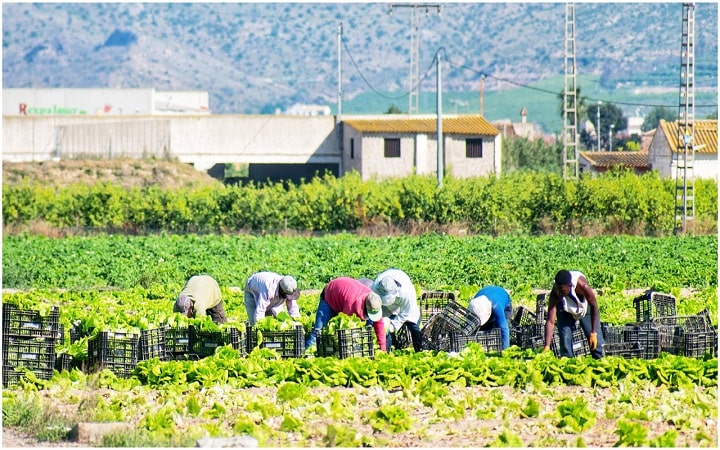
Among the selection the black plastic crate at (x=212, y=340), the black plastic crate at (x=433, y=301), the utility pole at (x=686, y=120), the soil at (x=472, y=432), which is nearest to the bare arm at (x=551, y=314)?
the soil at (x=472, y=432)

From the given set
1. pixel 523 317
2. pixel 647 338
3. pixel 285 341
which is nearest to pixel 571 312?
pixel 647 338

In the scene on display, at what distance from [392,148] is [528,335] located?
143 ft

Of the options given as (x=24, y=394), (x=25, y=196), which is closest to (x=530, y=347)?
(x=24, y=394)

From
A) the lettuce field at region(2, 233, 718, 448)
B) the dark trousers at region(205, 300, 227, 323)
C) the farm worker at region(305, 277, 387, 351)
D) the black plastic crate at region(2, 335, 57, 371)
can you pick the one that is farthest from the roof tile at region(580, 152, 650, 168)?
the black plastic crate at region(2, 335, 57, 371)

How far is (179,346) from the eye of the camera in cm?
1492

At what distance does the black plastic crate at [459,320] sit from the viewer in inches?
578

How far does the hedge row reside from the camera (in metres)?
39.8

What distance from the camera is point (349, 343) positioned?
1410 centimetres

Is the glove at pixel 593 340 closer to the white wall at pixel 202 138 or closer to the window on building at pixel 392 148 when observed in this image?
the window on building at pixel 392 148

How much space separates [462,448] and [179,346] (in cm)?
519

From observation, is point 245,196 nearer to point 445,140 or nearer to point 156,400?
point 445,140

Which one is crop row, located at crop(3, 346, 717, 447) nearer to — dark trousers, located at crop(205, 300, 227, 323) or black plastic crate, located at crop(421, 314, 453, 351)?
black plastic crate, located at crop(421, 314, 453, 351)

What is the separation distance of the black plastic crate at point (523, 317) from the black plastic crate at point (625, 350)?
71.5 inches

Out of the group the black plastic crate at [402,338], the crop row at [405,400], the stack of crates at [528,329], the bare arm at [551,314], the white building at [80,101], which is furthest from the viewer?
the white building at [80,101]
